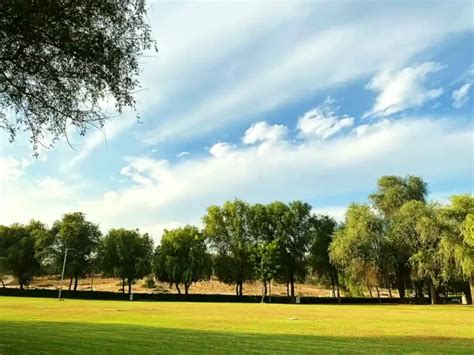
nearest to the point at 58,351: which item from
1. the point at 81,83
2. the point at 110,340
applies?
the point at 110,340

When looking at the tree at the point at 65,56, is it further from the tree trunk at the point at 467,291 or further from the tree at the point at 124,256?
the tree at the point at 124,256

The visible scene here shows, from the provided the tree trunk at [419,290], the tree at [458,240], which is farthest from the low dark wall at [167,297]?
the tree at [458,240]

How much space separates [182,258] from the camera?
270 feet

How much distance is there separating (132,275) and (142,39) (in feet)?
253

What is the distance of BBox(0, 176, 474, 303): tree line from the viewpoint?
67500 mm

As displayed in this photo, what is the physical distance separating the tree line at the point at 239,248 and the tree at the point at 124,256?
0.17 metres

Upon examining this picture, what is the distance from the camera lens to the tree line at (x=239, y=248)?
67.5 metres

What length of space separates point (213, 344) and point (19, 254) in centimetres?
7763

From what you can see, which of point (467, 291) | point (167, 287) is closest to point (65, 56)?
point (467, 291)

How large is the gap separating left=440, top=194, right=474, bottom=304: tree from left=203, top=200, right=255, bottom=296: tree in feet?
107

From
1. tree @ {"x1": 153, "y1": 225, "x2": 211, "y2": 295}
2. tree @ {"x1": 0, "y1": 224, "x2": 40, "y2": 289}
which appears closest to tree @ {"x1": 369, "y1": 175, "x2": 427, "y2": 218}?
tree @ {"x1": 153, "y1": 225, "x2": 211, "y2": 295}

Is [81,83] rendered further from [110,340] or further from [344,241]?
[344,241]

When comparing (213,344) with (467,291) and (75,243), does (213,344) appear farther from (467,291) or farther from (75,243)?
(75,243)

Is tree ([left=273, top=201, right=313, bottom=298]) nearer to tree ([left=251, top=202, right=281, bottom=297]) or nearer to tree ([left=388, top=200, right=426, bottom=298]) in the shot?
tree ([left=251, top=202, right=281, bottom=297])
